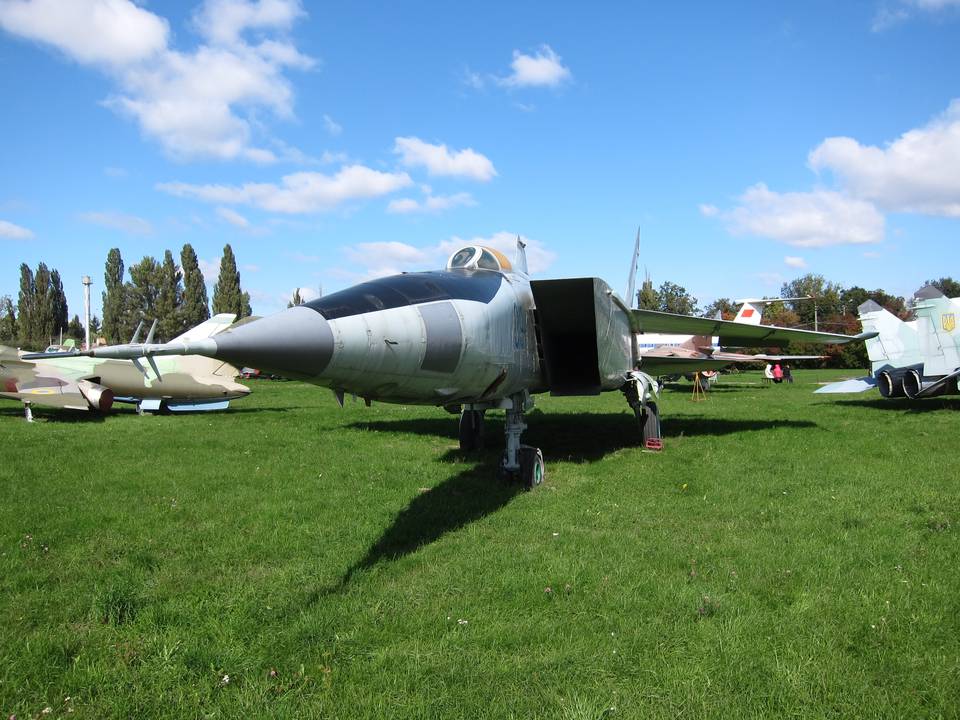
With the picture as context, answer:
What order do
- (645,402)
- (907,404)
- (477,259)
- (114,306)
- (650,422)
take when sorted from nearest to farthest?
(477,259) < (645,402) < (650,422) < (907,404) < (114,306)

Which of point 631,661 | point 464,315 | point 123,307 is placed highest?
point 123,307

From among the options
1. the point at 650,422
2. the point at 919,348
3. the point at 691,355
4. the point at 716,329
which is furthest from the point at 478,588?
the point at 691,355

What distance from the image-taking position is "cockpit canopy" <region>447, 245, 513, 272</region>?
7.52 meters

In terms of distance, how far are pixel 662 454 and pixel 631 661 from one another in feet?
23.3

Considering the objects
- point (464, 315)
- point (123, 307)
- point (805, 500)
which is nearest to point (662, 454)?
point (805, 500)

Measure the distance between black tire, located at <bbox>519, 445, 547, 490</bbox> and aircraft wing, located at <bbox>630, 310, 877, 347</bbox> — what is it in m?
3.68

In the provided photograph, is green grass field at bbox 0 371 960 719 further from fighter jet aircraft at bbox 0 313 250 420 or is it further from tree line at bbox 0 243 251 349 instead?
tree line at bbox 0 243 251 349

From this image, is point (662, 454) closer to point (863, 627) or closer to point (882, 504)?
point (882, 504)

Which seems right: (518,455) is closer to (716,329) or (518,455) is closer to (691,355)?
(716,329)

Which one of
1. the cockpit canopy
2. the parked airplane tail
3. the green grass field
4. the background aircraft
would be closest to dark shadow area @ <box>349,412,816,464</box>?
the background aircraft

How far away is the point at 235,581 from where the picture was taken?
4.62 m

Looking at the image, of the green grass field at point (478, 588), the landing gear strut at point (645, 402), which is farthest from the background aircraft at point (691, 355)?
Answer: the green grass field at point (478, 588)

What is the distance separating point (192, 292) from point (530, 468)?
49360mm

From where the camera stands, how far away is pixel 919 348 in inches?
624
